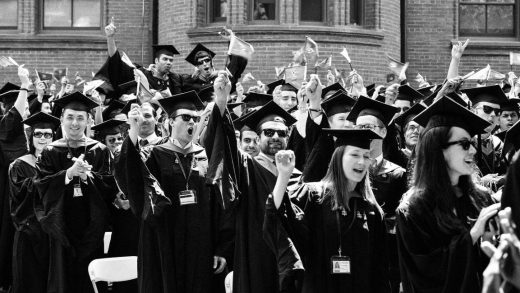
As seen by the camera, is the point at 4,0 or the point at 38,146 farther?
the point at 4,0

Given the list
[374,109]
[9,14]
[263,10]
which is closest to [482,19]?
[263,10]

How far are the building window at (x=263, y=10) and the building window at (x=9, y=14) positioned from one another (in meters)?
4.70

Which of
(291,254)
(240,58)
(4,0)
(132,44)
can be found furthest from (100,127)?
(4,0)

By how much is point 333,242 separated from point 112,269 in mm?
2402

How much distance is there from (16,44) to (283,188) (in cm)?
1217

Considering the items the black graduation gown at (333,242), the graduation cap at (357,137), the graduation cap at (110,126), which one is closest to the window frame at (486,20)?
the graduation cap at (110,126)

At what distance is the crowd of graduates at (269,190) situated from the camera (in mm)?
5293

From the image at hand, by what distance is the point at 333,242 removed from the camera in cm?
627

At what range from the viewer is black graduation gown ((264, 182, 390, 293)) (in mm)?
6258

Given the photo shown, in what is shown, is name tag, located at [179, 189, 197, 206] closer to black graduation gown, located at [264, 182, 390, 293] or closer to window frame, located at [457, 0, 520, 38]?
black graduation gown, located at [264, 182, 390, 293]

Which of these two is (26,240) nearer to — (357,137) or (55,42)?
(357,137)

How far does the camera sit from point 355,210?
6297 millimetres

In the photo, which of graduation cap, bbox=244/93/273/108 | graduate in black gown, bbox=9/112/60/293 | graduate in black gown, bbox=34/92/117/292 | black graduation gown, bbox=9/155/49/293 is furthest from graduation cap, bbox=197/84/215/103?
black graduation gown, bbox=9/155/49/293

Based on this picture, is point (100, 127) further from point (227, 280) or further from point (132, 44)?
point (132, 44)
